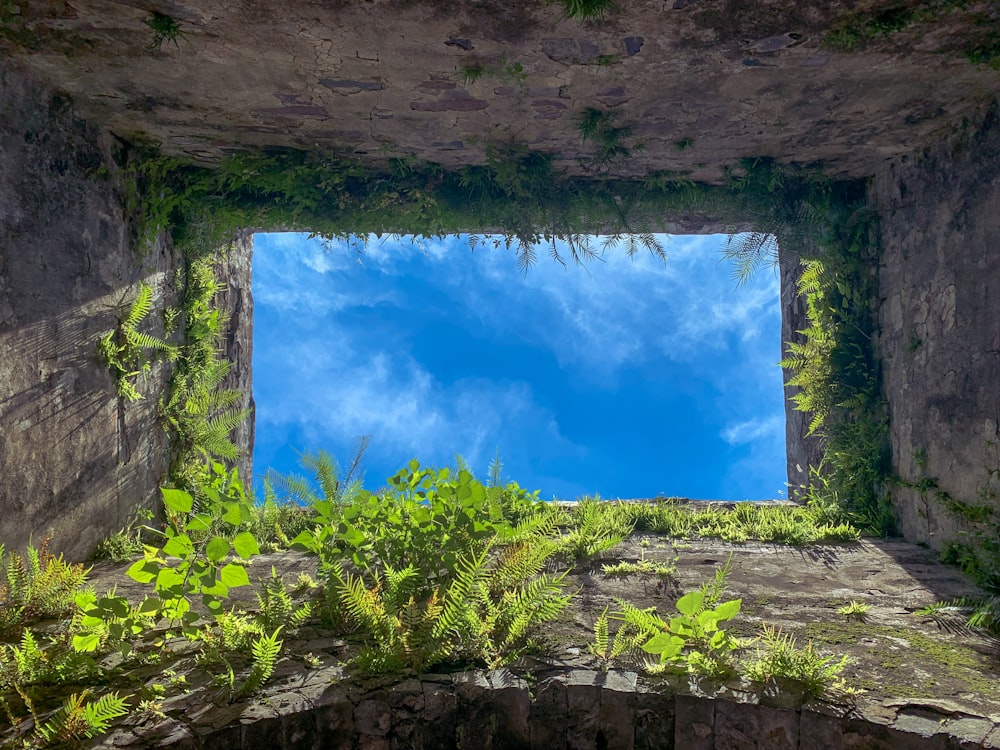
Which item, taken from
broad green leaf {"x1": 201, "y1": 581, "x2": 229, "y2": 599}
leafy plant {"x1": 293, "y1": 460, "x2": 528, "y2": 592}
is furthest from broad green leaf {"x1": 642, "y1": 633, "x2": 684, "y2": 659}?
broad green leaf {"x1": 201, "y1": 581, "x2": 229, "y2": 599}

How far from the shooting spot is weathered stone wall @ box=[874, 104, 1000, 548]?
3.63m

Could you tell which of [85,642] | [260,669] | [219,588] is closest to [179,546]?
[219,588]

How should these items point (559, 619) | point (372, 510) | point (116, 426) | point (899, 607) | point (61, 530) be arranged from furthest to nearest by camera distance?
point (116, 426), point (61, 530), point (372, 510), point (899, 607), point (559, 619)

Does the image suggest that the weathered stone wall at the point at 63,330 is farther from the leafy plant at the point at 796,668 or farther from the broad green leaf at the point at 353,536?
the leafy plant at the point at 796,668

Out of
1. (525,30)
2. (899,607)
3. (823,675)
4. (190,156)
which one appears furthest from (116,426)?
(899,607)

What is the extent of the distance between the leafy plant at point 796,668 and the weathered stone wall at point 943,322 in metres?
1.82

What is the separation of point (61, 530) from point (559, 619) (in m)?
2.95

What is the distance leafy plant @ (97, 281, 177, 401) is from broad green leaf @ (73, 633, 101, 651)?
2.34 meters

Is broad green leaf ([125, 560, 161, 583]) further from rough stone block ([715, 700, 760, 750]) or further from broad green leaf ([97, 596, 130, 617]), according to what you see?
rough stone block ([715, 700, 760, 750])

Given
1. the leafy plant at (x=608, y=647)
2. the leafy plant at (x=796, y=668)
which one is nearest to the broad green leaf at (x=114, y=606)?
the leafy plant at (x=608, y=647)

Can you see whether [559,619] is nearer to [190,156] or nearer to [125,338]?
[125,338]

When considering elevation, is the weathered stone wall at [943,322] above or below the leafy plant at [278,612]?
above

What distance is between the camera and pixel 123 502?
426 centimetres

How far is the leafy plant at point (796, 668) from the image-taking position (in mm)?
2170
